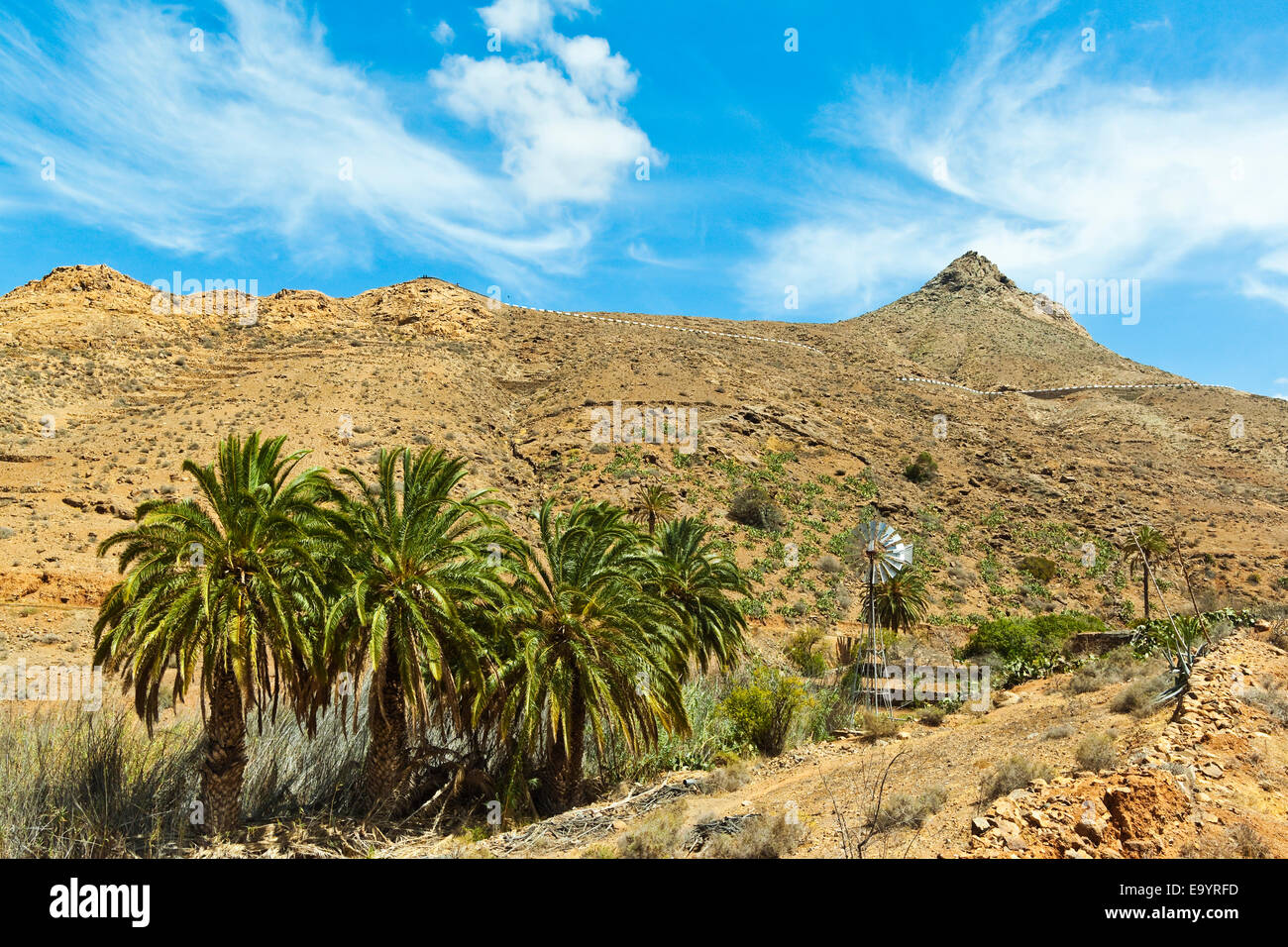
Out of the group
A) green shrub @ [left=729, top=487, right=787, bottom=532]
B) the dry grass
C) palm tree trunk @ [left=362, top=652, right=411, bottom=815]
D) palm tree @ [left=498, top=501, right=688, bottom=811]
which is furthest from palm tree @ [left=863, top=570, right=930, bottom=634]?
the dry grass

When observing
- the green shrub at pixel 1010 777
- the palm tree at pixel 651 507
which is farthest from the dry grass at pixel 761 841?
the palm tree at pixel 651 507

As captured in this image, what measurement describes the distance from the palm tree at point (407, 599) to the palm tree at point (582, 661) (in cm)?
118

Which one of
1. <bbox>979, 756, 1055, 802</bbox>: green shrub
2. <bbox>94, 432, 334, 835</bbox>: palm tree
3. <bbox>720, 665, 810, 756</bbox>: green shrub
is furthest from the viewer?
<bbox>720, 665, 810, 756</bbox>: green shrub

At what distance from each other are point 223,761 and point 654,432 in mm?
40761

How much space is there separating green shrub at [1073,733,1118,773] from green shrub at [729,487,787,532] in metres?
→ 33.5

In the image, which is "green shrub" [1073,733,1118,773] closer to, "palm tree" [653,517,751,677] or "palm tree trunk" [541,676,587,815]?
Answer: "palm tree trunk" [541,676,587,815]

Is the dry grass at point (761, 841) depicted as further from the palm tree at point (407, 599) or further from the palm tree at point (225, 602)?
the palm tree at point (225, 602)

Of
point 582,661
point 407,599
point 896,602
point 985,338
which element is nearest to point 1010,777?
point 582,661

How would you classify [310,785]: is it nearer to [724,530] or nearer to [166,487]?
[166,487]

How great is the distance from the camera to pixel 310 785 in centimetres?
1521

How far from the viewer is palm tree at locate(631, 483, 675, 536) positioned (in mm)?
32756

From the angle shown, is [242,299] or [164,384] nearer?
[164,384]
